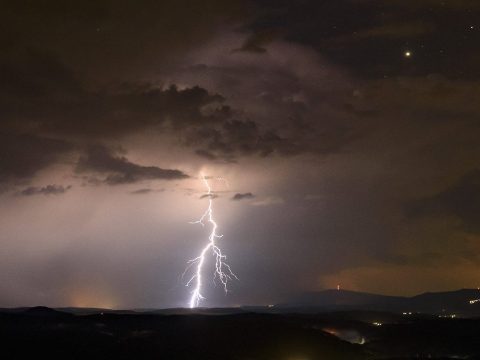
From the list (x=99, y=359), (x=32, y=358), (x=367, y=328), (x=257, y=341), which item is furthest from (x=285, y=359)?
(x=367, y=328)

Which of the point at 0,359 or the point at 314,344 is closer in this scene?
the point at 0,359

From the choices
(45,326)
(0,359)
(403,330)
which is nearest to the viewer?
(0,359)

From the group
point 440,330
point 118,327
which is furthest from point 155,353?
point 440,330

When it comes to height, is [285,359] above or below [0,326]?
below

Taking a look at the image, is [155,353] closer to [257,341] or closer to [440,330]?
[257,341]

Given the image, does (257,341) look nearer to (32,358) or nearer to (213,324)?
(213,324)

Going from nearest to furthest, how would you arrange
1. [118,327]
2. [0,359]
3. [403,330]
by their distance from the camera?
[0,359]
[118,327]
[403,330]
